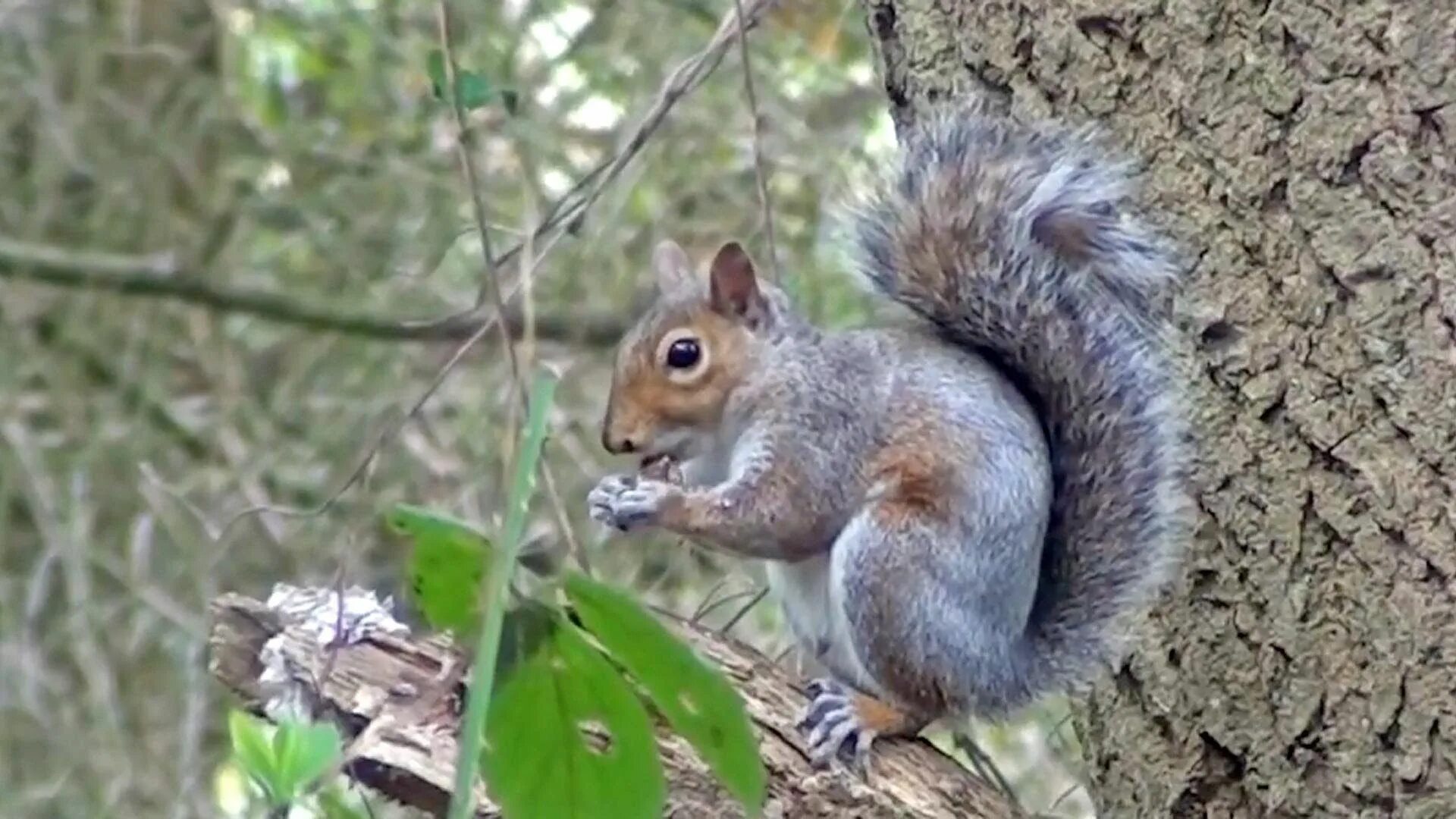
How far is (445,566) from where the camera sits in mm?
663

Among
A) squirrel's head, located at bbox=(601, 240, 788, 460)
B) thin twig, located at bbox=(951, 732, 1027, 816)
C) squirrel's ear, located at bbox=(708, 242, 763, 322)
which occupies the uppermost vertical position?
squirrel's ear, located at bbox=(708, 242, 763, 322)

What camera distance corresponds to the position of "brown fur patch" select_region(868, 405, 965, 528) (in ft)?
4.60

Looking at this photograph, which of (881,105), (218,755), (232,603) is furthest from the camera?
(218,755)

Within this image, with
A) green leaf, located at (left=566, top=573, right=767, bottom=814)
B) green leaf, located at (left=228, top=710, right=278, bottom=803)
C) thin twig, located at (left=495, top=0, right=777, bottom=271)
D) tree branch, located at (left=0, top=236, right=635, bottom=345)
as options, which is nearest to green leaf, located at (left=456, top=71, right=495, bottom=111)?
thin twig, located at (left=495, top=0, right=777, bottom=271)

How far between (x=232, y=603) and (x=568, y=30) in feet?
4.61

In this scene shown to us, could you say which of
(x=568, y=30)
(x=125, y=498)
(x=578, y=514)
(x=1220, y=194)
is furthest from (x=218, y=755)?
(x=1220, y=194)

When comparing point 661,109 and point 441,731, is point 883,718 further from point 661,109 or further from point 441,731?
point 661,109

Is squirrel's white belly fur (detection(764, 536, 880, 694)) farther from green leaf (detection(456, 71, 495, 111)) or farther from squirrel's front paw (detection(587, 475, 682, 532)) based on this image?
green leaf (detection(456, 71, 495, 111))

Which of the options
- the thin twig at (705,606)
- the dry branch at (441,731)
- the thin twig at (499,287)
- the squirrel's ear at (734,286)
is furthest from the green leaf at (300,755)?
the squirrel's ear at (734,286)

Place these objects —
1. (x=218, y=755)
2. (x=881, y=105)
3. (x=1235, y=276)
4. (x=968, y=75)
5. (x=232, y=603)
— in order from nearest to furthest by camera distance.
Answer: (x=232, y=603), (x=1235, y=276), (x=968, y=75), (x=881, y=105), (x=218, y=755)

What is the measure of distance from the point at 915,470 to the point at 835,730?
0.20 metres

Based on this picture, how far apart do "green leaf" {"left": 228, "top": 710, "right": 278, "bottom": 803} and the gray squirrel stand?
21.9 inches

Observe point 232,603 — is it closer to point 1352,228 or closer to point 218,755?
point 1352,228

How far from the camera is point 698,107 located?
8.44 ft
